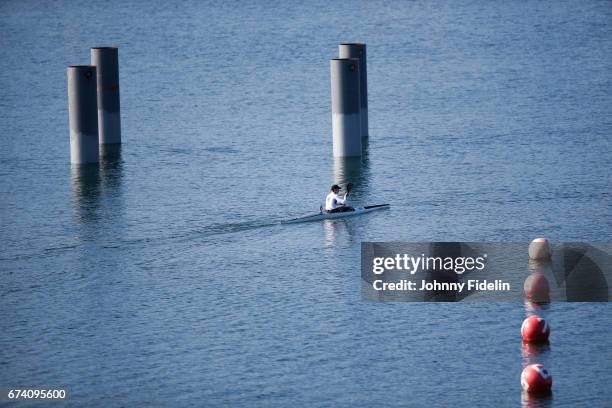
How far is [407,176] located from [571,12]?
74.9 metres

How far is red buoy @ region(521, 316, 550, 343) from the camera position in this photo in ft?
106

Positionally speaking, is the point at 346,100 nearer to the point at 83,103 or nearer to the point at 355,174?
the point at 355,174

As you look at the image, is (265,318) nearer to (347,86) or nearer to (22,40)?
(347,86)

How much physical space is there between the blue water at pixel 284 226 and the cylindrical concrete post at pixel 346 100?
1294 millimetres

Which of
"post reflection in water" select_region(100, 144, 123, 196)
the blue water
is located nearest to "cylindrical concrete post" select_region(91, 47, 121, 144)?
"post reflection in water" select_region(100, 144, 123, 196)

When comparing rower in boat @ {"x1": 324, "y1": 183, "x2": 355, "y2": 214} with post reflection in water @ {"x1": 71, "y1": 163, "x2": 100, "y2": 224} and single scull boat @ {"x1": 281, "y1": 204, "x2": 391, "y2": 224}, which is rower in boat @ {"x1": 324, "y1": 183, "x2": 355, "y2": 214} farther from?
post reflection in water @ {"x1": 71, "y1": 163, "x2": 100, "y2": 224}

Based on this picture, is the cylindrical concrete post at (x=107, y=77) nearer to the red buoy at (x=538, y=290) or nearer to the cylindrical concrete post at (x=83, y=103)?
the cylindrical concrete post at (x=83, y=103)

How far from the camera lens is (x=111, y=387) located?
3036 cm

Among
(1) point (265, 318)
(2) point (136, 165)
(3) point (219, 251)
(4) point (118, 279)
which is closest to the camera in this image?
(1) point (265, 318)

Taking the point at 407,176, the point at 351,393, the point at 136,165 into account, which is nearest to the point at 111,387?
the point at 351,393

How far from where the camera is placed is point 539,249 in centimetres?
3972

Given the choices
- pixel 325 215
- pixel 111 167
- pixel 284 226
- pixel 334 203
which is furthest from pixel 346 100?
pixel 111 167

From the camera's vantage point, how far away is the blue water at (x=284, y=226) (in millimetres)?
31188

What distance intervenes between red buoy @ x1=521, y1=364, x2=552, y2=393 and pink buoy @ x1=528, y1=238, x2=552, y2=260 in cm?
1090
